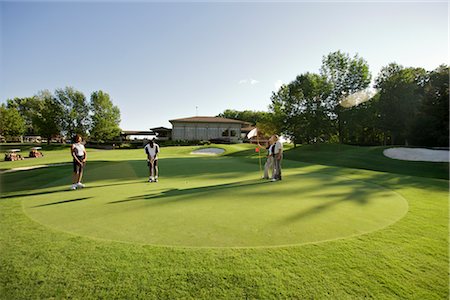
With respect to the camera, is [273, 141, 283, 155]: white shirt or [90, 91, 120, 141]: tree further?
[90, 91, 120, 141]: tree

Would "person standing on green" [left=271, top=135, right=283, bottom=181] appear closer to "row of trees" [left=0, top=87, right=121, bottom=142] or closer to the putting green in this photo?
the putting green

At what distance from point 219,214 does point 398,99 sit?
4478 cm

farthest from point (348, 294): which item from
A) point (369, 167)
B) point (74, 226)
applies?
point (369, 167)

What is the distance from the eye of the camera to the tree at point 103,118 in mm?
52750

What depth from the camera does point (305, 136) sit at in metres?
40.0

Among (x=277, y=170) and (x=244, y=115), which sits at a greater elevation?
(x=244, y=115)

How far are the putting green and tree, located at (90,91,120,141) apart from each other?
5137 cm

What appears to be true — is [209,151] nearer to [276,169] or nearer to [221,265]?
[276,169]

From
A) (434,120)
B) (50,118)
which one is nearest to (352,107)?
(434,120)

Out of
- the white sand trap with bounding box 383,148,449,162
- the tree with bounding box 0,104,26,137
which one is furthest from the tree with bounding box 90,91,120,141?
the white sand trap with bounding box 383,148,449,162

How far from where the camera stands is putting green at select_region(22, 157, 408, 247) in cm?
368

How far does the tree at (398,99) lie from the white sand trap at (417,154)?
20177 mm

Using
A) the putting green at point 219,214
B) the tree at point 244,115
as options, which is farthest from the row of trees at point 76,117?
the putting green at point 219,214

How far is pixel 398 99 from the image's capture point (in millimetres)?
37062
